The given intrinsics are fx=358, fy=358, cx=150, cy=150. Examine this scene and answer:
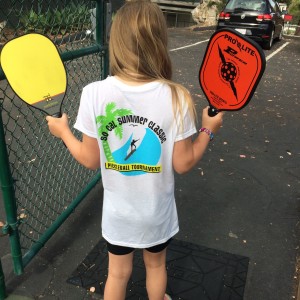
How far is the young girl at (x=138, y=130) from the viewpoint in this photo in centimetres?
129

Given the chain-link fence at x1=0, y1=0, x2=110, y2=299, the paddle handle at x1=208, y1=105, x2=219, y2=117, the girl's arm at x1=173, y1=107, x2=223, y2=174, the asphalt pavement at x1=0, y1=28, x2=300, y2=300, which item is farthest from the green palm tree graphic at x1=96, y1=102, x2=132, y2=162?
the asphalt pavement at x1=0, y1=28, x2=300, y2=300

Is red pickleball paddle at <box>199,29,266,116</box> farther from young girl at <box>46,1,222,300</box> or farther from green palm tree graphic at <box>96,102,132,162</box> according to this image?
green palm tree graphic at <box>96,102,132,162</box>

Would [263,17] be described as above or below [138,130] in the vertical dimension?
below

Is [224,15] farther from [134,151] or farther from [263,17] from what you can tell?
[134,151]

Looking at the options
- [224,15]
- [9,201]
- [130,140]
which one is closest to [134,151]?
[130,140]

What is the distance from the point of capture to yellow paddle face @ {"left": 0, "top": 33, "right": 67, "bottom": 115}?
1.45m

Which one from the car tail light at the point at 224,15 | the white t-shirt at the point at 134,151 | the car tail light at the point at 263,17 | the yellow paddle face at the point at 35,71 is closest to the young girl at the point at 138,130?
the white t-shirt at the point at 134,151

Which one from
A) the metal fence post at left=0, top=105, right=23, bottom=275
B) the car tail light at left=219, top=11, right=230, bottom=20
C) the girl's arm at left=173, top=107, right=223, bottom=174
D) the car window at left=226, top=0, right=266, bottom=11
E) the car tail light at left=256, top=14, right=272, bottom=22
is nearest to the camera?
the girl's arm at left=173, top=107, right=223, bottom=174

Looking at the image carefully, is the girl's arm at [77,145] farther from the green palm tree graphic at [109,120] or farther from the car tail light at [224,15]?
the car tail light at [224,15]

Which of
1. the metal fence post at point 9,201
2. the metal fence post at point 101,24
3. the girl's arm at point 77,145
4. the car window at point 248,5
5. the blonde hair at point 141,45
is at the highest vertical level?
the blonde hair at point 141,45

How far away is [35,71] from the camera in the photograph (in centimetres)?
151

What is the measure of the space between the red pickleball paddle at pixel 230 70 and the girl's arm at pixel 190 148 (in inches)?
1.7

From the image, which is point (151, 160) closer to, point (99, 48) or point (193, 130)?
point (193, 130)

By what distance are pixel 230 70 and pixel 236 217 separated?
1.68 meters
